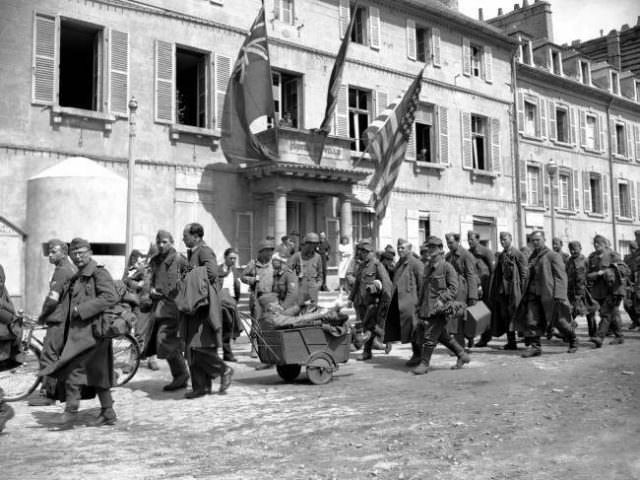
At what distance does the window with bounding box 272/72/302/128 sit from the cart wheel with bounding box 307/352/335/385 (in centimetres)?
1307

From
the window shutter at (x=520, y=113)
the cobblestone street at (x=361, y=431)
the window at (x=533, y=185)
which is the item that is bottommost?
the cobblestone street at (x=361, y=431)

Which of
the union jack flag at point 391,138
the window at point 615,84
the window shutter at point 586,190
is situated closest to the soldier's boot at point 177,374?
the union jack flag at point 391,138

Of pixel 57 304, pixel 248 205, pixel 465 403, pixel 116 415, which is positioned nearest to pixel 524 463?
pixel 465 403

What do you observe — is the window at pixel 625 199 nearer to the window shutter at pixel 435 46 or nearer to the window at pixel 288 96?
the window shutter at pixel 435 46

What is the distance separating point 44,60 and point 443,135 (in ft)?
46.7

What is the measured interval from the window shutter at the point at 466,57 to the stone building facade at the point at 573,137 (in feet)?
11.2

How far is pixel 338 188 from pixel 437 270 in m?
10.9

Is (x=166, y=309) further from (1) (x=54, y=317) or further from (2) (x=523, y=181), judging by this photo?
(2) (x=523, y=181)

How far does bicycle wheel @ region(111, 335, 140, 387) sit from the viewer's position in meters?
8.32

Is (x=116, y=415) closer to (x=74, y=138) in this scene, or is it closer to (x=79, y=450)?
(x=79, y=450)

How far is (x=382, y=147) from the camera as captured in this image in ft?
65.5

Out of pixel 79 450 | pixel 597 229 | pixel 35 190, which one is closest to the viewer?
pixel 79 450

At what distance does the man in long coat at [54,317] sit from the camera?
6.06m

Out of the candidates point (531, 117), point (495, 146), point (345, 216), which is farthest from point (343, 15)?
point (531, 117)
